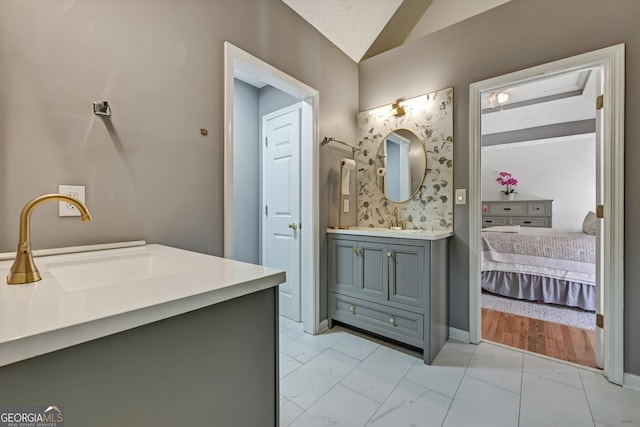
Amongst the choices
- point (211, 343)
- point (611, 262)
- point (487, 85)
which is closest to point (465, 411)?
point (611, 262)

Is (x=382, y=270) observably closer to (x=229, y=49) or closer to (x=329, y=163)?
(x=329, y=163)

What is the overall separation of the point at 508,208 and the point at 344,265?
538 cm

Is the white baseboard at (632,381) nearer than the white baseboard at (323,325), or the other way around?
the white baseboard at (632,381)

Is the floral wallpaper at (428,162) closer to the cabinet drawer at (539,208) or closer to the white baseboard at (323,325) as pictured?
the white baseboard at (323,325)

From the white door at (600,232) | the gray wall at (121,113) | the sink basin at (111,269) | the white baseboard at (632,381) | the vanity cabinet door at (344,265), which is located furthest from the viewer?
the vanity cabinet door at (344,265)

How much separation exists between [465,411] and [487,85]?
7.19 feet

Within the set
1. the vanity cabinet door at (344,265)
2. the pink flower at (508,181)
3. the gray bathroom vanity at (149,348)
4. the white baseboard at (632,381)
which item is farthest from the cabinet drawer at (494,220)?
the gray bathroom vanity at (149,348)

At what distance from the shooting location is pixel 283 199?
2.70 metres

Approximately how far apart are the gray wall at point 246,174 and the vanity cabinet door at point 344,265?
0.98m

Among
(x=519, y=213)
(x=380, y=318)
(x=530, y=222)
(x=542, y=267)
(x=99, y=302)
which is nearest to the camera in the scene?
(x=99, y=302)

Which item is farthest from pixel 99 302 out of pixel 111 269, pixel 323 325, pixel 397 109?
pixel 397 109

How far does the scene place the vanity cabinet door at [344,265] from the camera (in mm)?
2328

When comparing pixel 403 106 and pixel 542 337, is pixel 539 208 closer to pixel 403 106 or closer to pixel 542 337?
pixel 542 337

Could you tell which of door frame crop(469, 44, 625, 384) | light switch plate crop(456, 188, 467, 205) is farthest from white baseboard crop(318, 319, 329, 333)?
door frame crop(469, 44, 625, 384)
